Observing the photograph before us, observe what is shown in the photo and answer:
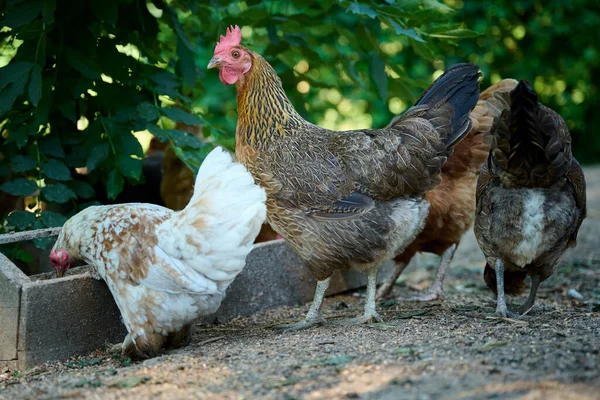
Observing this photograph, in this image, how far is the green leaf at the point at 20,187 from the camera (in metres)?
4.32

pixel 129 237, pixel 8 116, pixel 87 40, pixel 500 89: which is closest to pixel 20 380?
pixel 129 237

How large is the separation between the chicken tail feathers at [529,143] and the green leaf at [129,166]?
7.32ft

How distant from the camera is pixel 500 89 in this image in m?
5.11

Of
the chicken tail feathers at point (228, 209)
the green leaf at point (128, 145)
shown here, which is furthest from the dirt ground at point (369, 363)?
the green leaf at point (128, 145)

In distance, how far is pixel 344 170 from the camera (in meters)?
4.13

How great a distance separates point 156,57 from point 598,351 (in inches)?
141

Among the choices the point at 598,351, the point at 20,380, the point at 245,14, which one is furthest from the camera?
the point at 245,14

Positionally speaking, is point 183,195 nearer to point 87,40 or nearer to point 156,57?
point 156,57

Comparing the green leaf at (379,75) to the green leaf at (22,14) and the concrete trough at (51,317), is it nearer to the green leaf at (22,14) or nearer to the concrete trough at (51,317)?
the green leaf at (22,14)

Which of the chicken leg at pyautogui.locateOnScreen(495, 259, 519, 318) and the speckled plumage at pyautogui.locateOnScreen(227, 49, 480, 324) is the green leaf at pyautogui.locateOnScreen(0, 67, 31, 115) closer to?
the speckled plumage at pyautogui.locateOnScreen(227, 49, 480, 324)

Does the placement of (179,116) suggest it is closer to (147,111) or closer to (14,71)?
(147,111)

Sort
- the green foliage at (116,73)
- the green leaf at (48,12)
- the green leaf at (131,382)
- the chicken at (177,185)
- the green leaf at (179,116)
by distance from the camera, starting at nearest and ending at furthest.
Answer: the green leaf at (131,382) → the green leaf at (48,12) → the green foliage at (116,73) → the green leaf at (179,116) → the chicken at (177,185)

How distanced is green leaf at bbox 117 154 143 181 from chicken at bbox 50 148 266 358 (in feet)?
2.65

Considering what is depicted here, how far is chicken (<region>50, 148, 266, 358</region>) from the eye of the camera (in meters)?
3.45
